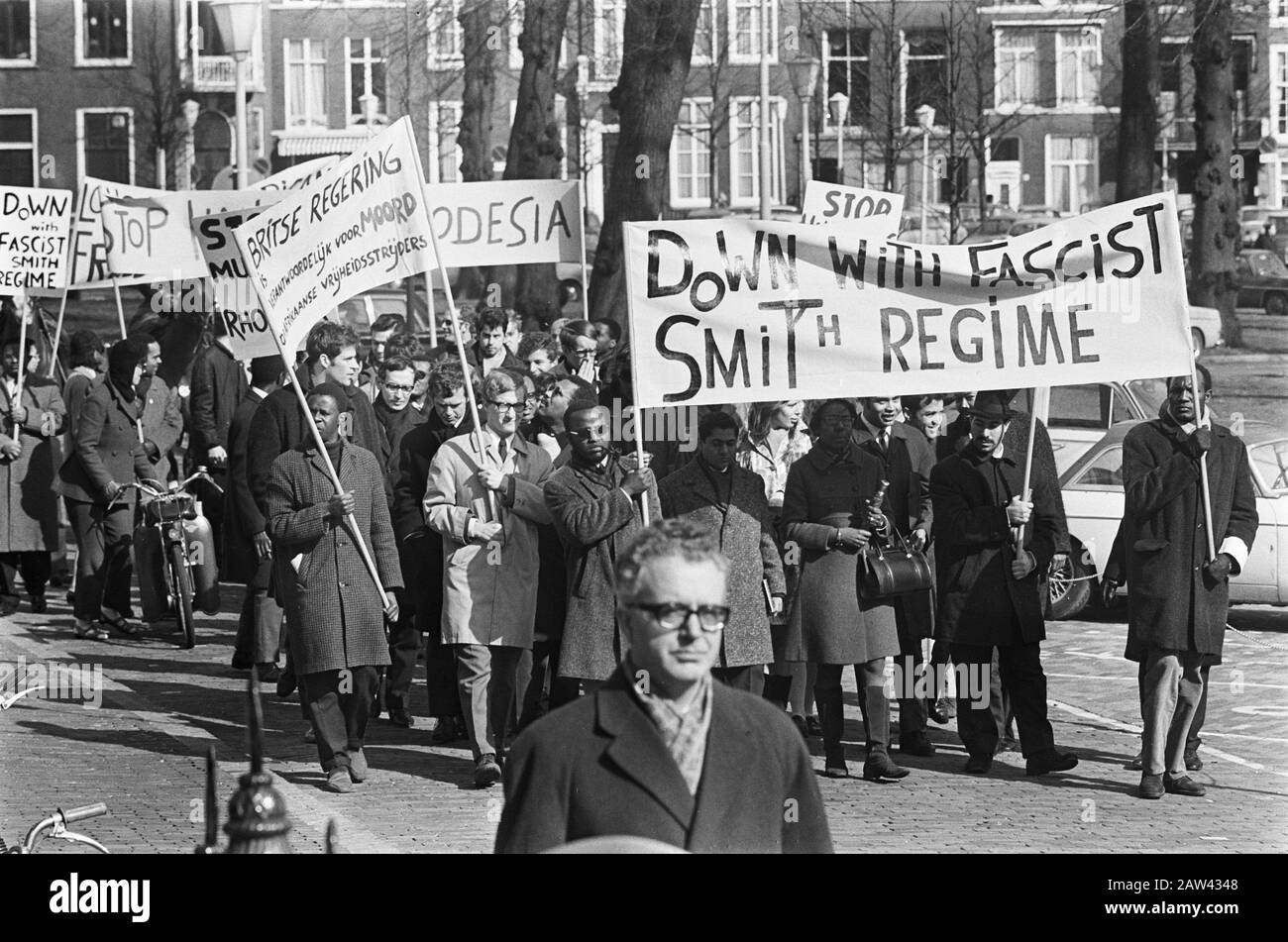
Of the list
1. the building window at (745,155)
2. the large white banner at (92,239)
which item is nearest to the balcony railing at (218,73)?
the building window at (745,155)

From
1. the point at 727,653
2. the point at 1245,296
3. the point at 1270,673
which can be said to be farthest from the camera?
the point at 1245,296

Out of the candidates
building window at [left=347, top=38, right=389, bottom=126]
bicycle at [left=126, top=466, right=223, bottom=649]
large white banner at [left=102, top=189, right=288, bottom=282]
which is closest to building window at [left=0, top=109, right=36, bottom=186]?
building window at [left=347, top=38, right=389, bottom=126]

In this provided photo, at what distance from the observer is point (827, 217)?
1622cm

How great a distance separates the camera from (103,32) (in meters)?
58.3

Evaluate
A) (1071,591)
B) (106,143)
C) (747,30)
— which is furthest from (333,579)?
(106,143)

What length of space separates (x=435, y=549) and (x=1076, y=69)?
186 ft

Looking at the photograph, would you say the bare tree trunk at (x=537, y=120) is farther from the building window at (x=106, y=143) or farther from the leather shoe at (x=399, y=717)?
the building window at (x=106, y=143)

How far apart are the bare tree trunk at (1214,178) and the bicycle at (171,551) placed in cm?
1855

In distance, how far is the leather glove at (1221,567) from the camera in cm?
937

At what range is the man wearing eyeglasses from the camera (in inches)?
384

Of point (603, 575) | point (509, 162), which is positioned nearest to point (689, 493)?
point (603, 575)

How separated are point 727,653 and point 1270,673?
15.6 ft

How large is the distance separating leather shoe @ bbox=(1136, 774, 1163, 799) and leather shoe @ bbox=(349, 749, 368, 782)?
3399 mm
